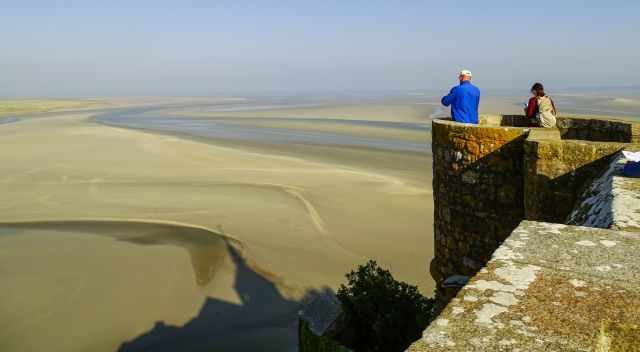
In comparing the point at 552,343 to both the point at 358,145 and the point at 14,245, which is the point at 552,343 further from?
the point at 358,145

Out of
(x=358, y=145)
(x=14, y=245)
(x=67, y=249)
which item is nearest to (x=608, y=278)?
(x=67, y=249)

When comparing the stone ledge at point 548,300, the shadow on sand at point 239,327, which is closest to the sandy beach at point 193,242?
the shadow on sand at point 239,327

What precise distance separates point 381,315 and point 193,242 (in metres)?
7.50

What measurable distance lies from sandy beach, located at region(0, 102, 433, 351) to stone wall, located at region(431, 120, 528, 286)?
13.4ft

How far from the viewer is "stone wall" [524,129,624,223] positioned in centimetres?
385

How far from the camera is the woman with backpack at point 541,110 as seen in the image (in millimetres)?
6238

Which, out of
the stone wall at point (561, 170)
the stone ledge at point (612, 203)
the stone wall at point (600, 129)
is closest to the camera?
the stone ledge at point (612, 203)

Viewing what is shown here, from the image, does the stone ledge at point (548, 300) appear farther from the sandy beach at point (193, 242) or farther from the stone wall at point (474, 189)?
the sandy beach at point (193, 242)

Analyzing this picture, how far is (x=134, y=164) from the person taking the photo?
22.2 m

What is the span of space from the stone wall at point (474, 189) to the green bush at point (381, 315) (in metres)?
0.88

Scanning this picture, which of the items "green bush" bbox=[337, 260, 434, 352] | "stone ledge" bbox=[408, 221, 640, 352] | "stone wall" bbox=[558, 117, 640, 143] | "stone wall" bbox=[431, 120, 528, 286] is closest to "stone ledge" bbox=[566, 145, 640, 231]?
"stone ledge" bbox=[408, 221, 640, 352]

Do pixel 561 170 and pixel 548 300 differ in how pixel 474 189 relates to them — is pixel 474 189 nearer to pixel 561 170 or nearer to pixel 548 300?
pixel 561 170

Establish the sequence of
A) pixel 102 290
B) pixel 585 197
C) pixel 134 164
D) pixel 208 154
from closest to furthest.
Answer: pixel 585 197 < pixel 102 290 < pixel 134 164 < pixel 208 154

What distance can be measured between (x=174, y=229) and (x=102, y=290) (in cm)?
370
